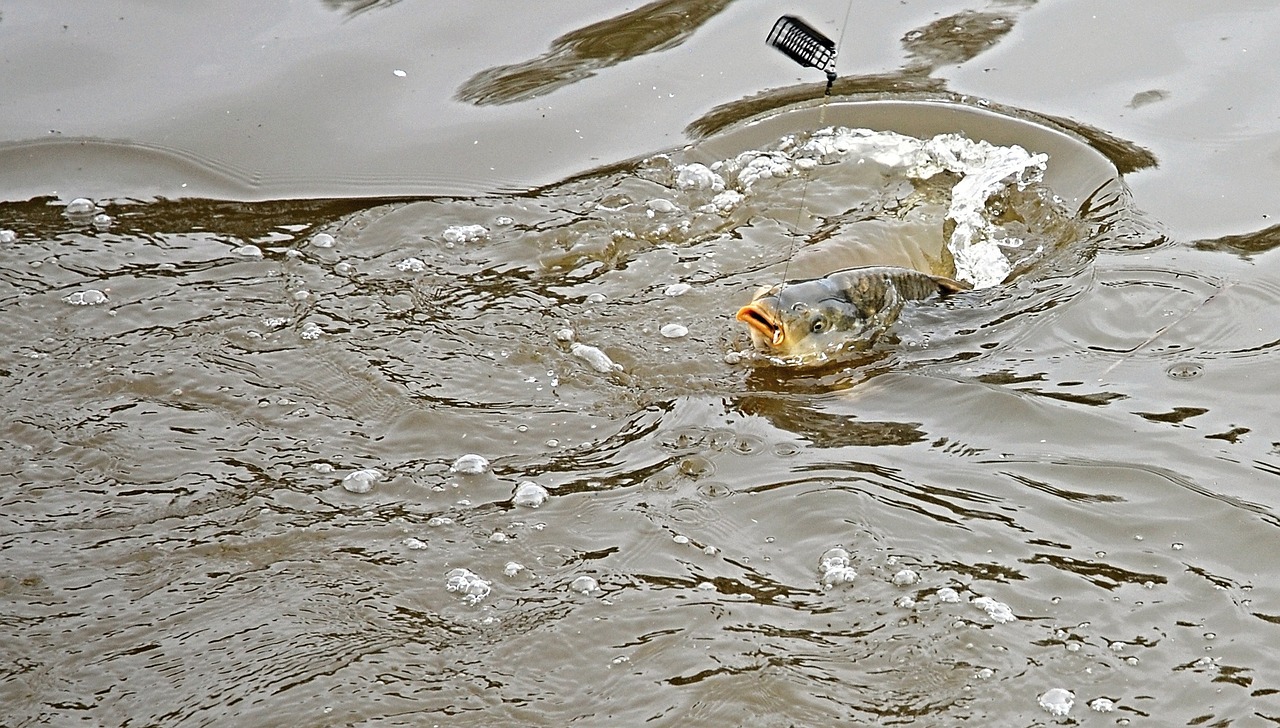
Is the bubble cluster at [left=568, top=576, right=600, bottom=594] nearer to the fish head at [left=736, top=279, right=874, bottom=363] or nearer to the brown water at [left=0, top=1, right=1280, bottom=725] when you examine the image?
the brown water at [left=0, top=1, right=1280, bottom=725]

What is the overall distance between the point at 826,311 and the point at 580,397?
855mm

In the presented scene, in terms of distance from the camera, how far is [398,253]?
4234mm

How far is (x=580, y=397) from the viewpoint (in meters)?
3.60

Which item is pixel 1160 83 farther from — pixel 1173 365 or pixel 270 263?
pixel 270 263

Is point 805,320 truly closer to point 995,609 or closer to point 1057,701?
point 995,609

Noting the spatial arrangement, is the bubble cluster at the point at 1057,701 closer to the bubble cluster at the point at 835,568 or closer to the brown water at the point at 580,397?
the brown water at the point at 580,397

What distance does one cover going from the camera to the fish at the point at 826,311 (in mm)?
3768

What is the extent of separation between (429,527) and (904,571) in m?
1.18

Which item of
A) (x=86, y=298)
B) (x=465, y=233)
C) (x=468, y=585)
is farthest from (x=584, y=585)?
(x=86, y=298)

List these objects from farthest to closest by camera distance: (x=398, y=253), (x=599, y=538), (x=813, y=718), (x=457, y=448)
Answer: (x=398, y=253), (x=457, y=448), (x=599, y=538), (x=813, y=718)

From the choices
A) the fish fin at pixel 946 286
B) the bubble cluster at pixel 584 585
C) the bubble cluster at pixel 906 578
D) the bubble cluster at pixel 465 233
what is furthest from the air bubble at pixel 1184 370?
the bubble cluster at pixel 465 233

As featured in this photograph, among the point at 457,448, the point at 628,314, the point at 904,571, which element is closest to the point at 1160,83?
the point at 628,314

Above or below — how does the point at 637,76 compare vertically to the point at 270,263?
above

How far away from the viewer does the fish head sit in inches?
147
